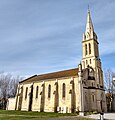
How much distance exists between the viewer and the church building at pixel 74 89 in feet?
135

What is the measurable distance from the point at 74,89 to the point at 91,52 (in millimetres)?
14319

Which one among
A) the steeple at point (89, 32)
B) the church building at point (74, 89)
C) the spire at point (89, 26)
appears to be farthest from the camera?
the spire at point (89, 26)

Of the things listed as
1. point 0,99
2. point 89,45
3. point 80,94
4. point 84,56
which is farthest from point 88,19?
point 0,99

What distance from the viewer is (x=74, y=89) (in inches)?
1658

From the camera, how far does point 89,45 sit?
52.1 m

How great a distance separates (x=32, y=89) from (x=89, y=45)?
76.1ft

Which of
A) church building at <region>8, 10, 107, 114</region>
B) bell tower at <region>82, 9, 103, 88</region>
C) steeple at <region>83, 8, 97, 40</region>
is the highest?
steeple at <region>83, 8, 97, 40</region>

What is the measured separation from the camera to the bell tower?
48375 millimetres

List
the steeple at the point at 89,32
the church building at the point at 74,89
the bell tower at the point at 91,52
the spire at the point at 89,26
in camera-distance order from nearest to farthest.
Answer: the church building at the point at 74,89
the bell tower at the point at 91,52
the steeple at the point at 89,32
the spire at the point at 89,26

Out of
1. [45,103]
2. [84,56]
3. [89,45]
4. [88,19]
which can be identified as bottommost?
[45,103]

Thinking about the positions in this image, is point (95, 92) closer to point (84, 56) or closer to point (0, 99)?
point (84, 56)

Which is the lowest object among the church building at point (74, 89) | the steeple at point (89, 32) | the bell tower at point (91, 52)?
the church building at point (74, 89)

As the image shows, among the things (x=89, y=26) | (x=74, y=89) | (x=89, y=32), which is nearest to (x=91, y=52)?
(x=89, y=32)

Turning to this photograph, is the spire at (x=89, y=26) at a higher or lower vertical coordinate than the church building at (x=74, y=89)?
higher
